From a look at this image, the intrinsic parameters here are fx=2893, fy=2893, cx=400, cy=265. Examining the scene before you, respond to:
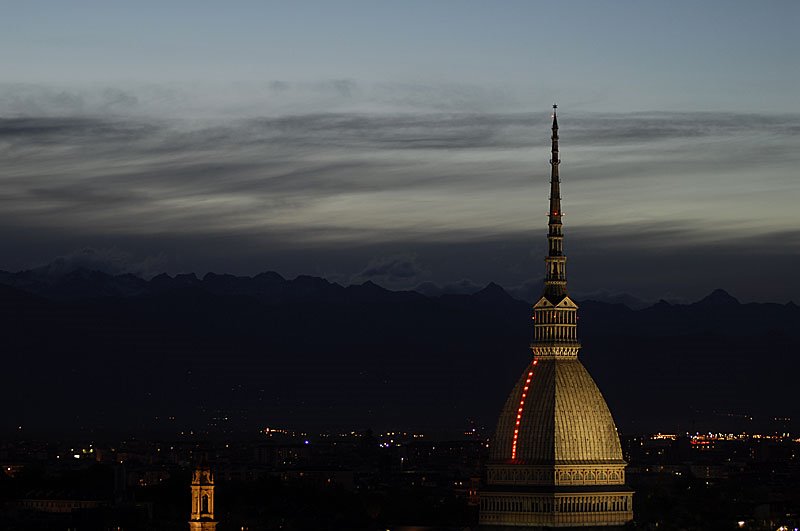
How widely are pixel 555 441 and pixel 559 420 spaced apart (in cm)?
113

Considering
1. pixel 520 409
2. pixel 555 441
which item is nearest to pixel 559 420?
pixel 555 441

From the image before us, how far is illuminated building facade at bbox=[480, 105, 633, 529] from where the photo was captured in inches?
5285

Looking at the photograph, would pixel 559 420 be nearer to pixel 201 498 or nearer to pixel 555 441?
pixel 555 441

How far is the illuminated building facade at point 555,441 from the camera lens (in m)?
134

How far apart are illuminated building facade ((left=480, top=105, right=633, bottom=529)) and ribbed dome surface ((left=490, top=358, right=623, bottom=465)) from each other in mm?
46

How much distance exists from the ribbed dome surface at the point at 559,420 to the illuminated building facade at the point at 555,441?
46 millimetres

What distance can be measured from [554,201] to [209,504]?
22.8m

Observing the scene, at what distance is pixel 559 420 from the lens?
13425 cm

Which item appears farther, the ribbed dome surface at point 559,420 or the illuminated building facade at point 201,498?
the ribbed dome surface at point 559,420

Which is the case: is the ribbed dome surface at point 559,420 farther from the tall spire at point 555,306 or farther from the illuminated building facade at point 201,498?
the illuminated building facade at point 201,498

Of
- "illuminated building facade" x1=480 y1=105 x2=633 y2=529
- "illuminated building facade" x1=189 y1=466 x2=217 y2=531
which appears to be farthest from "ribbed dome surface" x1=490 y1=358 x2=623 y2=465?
A: "illuminated building facade" x1=189 y1=466 x2=217 y2=531

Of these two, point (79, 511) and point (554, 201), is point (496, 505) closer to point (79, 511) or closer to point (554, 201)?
point (554, 201)

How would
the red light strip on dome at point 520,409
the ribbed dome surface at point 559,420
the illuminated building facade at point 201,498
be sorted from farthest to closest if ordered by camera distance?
the red light strip on dome at point 520,409
the ribbed dome surface at point 559,420
the illuminated building facade at point 201,498

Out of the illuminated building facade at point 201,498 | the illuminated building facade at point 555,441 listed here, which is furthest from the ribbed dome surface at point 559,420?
the illuminated building facade at point 201,498
